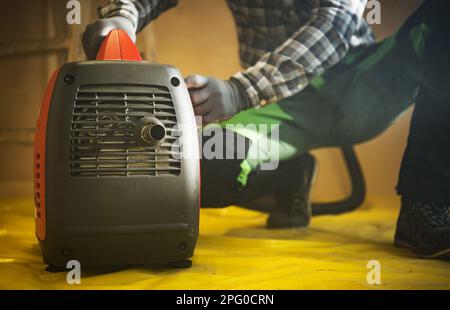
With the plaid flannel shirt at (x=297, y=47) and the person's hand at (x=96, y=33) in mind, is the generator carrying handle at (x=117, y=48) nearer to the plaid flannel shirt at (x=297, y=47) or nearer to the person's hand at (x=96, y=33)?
the person's hand at (x=96, y=33)

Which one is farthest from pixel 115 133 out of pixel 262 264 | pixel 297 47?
pixel 297 47

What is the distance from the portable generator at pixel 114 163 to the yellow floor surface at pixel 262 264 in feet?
0.16

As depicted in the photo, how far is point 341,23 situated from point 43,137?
70 centimetres

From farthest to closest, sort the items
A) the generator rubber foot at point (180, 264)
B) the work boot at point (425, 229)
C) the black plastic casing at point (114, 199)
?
the work boot at point (425, 229)
the generator rubber foot at point (180, 264)
the black plastic casing at point (114, 199)

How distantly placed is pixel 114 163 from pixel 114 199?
5 centimetres

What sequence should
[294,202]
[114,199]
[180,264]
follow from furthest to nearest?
[294,202]
[180,264]
[114,199]

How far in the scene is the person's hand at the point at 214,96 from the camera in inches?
36.8

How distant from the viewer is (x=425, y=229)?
1.03 metres

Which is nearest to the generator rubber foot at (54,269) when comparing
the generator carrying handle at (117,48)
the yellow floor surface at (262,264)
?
the yellow floor surface at (262,264)

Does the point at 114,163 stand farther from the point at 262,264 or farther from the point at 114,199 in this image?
the point at 262,264

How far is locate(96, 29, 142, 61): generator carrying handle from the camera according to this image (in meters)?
0.85
